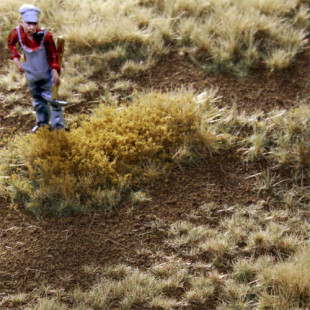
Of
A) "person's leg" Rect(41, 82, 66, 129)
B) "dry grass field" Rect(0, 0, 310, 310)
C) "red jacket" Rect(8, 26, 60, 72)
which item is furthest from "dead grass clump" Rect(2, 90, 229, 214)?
"red jacket" Rect(8, 26, 60, 72)

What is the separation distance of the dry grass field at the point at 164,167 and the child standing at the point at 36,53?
0.50m

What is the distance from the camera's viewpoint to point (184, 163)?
5391mm

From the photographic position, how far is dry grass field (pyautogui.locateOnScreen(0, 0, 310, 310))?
13.6 ft

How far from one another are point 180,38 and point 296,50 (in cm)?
169

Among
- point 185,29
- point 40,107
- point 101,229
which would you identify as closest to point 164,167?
point 101,229

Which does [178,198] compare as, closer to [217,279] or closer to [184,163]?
[184,163]

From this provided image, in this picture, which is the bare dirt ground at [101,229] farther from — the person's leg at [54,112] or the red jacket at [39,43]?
the red jacket at [39,43]

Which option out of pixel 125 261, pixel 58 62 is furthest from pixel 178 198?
pixel 58 62

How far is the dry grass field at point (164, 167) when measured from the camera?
163 inches

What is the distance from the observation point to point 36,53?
4.94 metres

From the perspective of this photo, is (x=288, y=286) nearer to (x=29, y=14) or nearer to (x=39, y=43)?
(x=39, y=43)

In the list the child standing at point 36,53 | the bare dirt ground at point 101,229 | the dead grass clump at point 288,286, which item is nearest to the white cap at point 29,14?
the child standing at point 36,53

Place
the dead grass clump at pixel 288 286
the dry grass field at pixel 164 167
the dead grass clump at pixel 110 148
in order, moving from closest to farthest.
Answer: the dead grass clump at pixel 288 286 → the dry grass field at pixel 164 167 → the dead grass clump at pixel 110 148

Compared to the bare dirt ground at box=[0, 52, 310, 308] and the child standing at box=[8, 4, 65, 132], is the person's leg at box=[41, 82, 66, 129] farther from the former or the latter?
the bare dirt ground at box=[0, 52, 310, 308]
